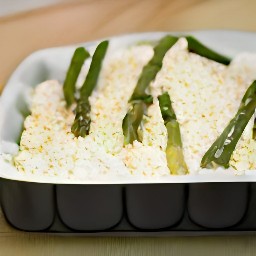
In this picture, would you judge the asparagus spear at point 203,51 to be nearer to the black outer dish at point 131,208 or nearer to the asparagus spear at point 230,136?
the asparagus spear at point 230,136

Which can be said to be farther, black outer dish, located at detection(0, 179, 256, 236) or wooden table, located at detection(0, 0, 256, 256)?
wooden table, located at detection(0, 0, 256, 256)

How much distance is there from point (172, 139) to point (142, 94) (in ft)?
0.37

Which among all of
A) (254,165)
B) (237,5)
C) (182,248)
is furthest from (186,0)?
(182,248)

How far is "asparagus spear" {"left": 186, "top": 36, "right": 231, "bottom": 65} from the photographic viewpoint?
1024 millimetres

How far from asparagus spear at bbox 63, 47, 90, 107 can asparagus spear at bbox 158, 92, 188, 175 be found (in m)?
0.14

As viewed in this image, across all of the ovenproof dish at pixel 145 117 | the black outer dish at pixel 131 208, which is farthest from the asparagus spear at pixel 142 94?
the black outer dish at pixel 131 208

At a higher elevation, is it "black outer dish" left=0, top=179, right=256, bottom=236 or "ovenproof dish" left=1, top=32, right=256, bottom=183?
"ovenproof dish" left=1, top=32, right=256, bottom=183

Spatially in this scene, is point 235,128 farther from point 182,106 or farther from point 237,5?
point 237,5

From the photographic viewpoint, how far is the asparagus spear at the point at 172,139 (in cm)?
82

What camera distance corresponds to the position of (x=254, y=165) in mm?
826

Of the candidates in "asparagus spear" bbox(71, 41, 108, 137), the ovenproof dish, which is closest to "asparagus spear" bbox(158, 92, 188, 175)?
the ovenproof dish

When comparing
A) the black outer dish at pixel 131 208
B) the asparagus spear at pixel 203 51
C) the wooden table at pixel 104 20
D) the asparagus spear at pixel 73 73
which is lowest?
the black outer dish at pixel 131 208

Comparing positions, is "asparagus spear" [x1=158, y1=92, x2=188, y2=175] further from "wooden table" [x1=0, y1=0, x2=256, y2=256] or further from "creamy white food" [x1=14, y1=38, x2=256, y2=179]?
"wooden table" [x1=0, y1=0, x2=256, y2=256]

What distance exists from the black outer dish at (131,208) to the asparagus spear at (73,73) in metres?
0.24
